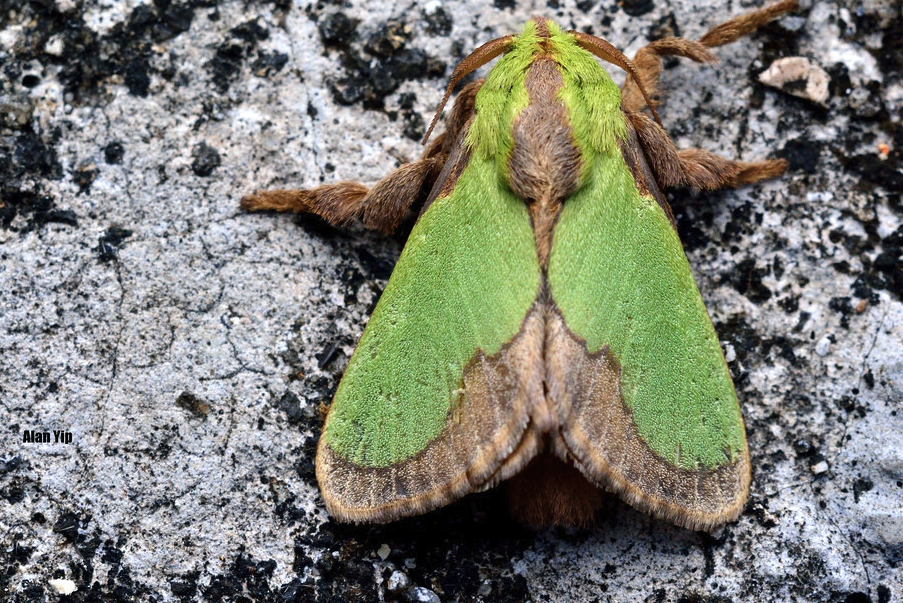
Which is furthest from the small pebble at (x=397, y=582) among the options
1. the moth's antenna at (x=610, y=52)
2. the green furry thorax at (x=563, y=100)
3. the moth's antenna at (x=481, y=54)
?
the moth's antenna at (x=610, y=52)

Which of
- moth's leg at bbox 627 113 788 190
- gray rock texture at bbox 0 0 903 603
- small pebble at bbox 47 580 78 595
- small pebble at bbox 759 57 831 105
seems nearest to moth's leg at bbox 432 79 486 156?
gray rock texture at bbox 0 0 903 603

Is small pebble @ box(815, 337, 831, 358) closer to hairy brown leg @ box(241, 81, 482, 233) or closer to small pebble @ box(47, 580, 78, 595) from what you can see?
hairy brown leg @ box(241, 81, 482, 233)

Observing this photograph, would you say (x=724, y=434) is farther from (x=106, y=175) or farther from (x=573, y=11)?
(x=106, y=175)

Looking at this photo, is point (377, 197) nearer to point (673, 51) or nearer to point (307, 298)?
point (307, 298)

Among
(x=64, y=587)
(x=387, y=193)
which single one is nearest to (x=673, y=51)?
(x=387, y=193)

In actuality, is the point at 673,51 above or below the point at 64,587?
above

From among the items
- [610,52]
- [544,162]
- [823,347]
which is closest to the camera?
[544,162]
